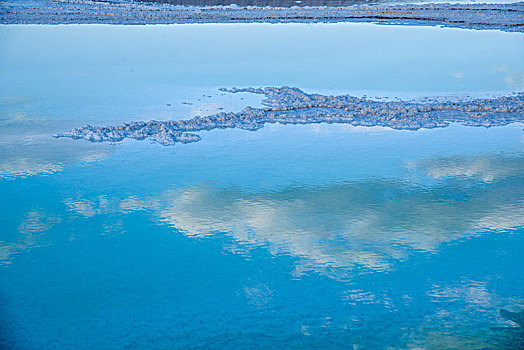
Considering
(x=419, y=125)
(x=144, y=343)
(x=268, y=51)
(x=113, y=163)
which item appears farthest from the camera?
(x=268, y=51)

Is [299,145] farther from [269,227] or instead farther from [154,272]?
[154,272]

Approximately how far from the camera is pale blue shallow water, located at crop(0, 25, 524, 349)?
320cm

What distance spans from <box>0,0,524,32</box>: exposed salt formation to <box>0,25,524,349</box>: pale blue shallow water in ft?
28.3

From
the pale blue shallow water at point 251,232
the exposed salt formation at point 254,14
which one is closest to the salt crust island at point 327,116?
the pale blue shallow water at point 251,232

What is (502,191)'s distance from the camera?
4.88 m

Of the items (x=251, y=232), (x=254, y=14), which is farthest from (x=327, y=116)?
(x=254, y=14)

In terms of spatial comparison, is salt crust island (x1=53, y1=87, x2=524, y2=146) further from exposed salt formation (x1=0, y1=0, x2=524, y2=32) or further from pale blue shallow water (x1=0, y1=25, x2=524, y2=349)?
exposed salt formation (x1=0, y1=0, x2=524, y2=32)

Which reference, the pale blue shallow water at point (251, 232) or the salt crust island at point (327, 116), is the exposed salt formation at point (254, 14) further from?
the pale blue shallow water at point (251, 232)

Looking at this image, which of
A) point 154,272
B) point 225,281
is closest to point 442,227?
point 225,281

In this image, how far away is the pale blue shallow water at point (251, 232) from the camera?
10.5 ft

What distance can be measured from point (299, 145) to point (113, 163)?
1.87m

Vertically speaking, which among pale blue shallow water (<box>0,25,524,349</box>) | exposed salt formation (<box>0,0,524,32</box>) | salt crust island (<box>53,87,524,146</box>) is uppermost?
exposed salt formation (<box>0,0,524,32</box>)

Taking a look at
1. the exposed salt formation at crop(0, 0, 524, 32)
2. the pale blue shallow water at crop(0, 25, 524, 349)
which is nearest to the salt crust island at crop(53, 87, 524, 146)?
the pale blue shallow water at crop(0, 25, 524, 349)

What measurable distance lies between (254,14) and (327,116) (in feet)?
38.4
